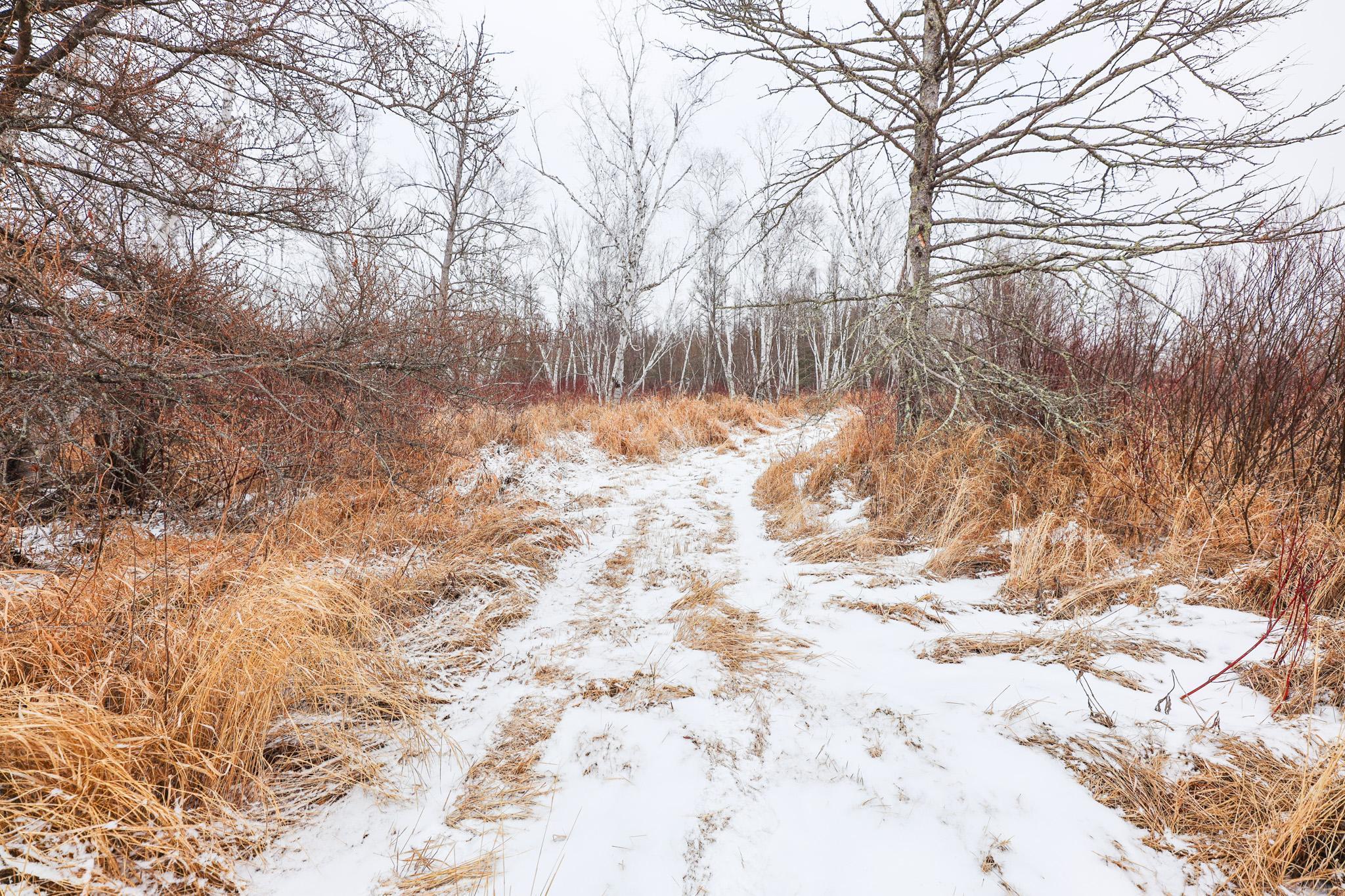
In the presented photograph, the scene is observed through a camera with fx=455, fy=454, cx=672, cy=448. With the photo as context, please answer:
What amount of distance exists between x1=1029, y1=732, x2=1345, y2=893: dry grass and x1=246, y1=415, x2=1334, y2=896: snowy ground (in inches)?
2.4

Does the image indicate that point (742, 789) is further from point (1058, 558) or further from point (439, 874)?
point (1058, 558)

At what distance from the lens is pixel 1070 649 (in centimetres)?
197

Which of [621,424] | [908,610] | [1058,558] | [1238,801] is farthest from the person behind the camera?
[621,424]

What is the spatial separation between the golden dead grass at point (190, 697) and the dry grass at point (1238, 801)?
7.82ft

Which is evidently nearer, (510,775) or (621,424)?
(510,775)

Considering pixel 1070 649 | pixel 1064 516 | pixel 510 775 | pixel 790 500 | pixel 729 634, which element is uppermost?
pixel 1064 516

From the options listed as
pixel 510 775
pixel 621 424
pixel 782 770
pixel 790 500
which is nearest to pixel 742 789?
pixel 782 770

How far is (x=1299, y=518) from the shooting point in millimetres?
2291

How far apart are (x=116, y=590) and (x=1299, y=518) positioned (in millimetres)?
5572

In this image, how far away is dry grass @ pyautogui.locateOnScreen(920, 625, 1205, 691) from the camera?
1.81 meters

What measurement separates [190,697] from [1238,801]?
3188 mm

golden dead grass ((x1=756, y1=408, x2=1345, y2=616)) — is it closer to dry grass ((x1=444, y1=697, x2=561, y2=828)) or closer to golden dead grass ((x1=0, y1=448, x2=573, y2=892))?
dry grass ((x1=444, y1=697, x2=561, y2=828))

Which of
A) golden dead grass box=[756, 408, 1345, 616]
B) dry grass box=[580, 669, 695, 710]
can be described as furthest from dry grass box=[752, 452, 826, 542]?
dry grass box=[580, 669, 695, 710]

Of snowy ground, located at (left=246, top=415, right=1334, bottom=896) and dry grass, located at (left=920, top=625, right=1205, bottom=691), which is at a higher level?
dry grass, located at (left=920, top=625, right=1205, bottom=691)
